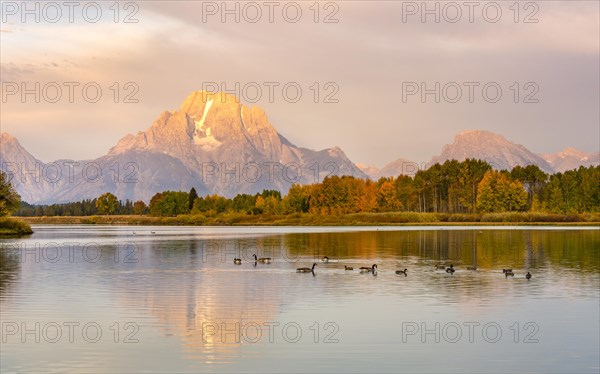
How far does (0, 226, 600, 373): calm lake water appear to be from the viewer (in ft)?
82.1

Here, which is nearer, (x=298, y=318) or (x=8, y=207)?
(x=298, y=318)

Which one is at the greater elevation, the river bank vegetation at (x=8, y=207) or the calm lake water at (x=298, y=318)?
the river bank vegetation at (x=8, y=207)

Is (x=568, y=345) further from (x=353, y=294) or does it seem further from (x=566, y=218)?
(x=566, y=218)

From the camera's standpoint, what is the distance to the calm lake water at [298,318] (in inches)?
985

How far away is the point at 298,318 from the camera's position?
3394 cm

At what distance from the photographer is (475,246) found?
3467 inches

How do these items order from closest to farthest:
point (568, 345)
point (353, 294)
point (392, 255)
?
point (568, 345)
point (353, 294)
point (392, 255)

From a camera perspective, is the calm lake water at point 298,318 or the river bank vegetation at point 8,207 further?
the river bank vegetation at point 8,207

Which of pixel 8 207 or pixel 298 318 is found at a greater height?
pixel 8 207

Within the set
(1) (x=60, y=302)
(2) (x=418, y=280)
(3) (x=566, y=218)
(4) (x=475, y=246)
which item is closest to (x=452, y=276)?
(2) (x=418, y=280)

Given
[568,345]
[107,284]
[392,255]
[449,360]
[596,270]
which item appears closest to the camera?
[449,360]

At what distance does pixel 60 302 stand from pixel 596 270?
3991 cm

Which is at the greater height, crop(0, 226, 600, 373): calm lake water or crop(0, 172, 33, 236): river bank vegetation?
crop(0, 172, 33, 236): river bank vegetation

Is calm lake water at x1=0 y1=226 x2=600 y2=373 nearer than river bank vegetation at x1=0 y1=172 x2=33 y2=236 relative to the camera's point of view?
Yes
